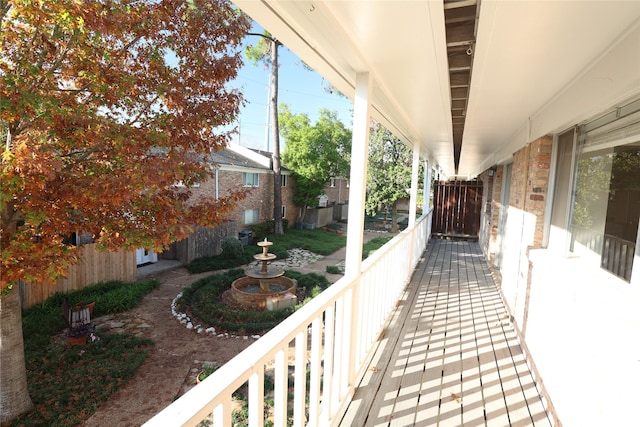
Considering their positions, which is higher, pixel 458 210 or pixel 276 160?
pixel 276 160

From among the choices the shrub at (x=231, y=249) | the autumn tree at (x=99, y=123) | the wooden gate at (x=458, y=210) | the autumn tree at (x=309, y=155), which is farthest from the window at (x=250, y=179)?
the autumn tree at (x=99, y=123)

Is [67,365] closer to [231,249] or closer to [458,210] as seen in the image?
[231,249]

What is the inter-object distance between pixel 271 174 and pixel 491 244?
11.1 m

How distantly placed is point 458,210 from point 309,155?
8293mm

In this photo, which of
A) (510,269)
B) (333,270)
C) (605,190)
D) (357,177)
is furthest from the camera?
(333,270)

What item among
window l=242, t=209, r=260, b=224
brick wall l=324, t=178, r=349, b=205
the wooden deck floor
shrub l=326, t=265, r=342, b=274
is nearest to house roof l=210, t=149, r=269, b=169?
window l=242, t=209, r=260, b=224

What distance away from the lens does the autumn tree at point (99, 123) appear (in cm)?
351

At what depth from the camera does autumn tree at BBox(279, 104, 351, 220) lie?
656 inches

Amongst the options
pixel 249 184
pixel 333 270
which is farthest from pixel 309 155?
pixel 333 270

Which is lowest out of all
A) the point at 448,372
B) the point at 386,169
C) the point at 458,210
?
the point at 448,372

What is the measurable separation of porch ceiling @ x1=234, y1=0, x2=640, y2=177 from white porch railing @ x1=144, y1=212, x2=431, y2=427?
4.42 ft

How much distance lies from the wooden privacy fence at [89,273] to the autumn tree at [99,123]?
230 cm

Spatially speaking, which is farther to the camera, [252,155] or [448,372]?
[252,155]

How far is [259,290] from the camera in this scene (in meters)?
7.55
